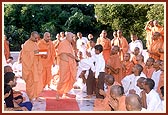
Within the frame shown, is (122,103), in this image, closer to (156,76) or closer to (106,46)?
(156,76)

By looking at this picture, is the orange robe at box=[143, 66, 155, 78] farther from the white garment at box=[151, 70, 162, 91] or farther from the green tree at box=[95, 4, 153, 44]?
the green tree at box=[95, 4, 153, 44]

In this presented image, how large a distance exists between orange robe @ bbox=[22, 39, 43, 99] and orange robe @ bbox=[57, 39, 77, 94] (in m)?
0.47

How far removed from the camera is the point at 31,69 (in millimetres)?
9180

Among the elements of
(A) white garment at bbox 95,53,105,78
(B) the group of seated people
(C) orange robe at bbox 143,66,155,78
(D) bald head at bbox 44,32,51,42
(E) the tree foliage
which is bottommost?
(B) the group of seated people

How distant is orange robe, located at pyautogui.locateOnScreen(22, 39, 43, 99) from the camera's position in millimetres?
9141

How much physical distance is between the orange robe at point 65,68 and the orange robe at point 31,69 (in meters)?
0.47

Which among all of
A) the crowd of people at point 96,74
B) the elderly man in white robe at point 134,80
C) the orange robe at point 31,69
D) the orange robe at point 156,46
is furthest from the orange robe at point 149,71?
the orange robe at point 31,69

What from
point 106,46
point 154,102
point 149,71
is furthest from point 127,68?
point 154,102

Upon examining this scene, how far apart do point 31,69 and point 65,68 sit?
75 centimetres

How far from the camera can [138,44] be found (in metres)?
12.2

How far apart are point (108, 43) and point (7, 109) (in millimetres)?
5036

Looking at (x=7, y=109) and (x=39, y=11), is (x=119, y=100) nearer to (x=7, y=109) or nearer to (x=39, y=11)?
(x=7, y=109)

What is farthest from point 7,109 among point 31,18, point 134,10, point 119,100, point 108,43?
point 31,18

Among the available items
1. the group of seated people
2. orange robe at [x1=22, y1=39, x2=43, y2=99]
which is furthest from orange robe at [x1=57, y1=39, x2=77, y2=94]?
the group of seated people
